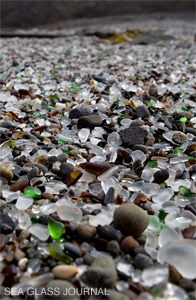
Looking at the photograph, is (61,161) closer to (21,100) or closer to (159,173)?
(159,173)

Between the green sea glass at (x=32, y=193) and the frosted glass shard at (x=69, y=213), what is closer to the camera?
the frosted glass shard at (x=69, y=213)

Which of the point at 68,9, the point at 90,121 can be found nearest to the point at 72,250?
the point at 90,121

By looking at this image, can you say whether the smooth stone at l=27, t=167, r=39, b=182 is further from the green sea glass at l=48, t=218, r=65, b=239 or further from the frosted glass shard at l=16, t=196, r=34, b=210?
the green sea glass at l=48, t=218, r=65, b=239

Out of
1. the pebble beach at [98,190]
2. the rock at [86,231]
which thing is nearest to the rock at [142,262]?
the pebble beach at [98,190]

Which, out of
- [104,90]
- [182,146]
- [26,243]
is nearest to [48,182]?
[26,243]

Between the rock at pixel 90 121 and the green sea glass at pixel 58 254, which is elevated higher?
the rock at pixel 90 121

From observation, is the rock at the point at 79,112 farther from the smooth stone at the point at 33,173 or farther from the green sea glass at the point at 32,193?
the green sea glass at the point at 32,193

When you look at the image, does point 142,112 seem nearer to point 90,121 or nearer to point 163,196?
point 90,121
